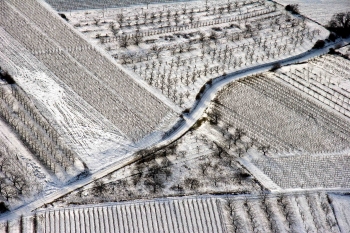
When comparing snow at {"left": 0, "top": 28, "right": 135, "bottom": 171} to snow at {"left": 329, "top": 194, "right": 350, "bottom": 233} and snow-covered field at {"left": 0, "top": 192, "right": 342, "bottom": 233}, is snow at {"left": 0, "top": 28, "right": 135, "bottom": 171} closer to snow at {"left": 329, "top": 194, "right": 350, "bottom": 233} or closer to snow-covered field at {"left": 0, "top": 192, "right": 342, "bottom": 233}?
snow-covered field at {"left": 0, "top": 192, "right": 342, "bottom": 233}

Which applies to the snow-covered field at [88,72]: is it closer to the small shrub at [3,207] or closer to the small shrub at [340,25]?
the small shrub at [3,207]

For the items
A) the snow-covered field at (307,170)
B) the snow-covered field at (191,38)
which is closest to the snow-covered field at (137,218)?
the snow-covered field at (307,170)

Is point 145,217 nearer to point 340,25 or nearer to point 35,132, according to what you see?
point 35,132

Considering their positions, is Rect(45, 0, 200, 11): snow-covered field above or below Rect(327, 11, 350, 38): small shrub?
above

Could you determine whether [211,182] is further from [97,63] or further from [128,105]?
[97,63]

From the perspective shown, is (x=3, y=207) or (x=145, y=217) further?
(x=145, y=217)

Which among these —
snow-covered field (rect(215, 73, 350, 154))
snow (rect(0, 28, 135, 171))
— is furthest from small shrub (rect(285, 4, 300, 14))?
snow (rect(0, 28, 135, 171))

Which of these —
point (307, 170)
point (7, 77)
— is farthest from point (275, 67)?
point (7, 77)
